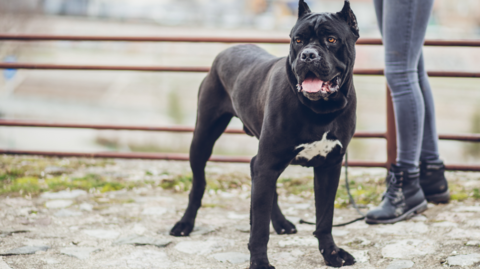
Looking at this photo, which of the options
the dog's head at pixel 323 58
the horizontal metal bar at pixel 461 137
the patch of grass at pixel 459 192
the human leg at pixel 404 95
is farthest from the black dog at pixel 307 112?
the horizontal metal bar at pixel 461 137

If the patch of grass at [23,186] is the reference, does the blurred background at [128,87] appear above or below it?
below

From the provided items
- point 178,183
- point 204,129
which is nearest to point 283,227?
point 204,129

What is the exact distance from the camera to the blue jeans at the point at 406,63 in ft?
7.93

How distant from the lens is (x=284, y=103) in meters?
1.86

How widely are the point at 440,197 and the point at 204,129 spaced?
4.87 ft

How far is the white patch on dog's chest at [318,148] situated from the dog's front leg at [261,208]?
0.14 meters

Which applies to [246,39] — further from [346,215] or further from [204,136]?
[346,215]

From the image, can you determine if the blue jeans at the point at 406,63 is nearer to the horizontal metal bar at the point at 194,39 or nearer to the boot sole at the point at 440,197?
A: the boot sole at the point at 440,197

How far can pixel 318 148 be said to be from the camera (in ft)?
6.25

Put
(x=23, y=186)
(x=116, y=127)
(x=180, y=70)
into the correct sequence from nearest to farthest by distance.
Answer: (x=23, y=186) < (x=180, y=70) < (x=116, y=127)

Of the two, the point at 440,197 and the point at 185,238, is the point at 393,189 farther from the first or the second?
the point at 185,238

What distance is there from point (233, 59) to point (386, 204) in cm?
117

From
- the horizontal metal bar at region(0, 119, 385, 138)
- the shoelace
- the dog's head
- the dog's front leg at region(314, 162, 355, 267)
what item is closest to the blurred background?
the horizontal metal bar at region(0, 119, 385, 138)

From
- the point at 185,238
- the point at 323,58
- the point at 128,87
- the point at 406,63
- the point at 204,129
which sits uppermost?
the point at 323,58
